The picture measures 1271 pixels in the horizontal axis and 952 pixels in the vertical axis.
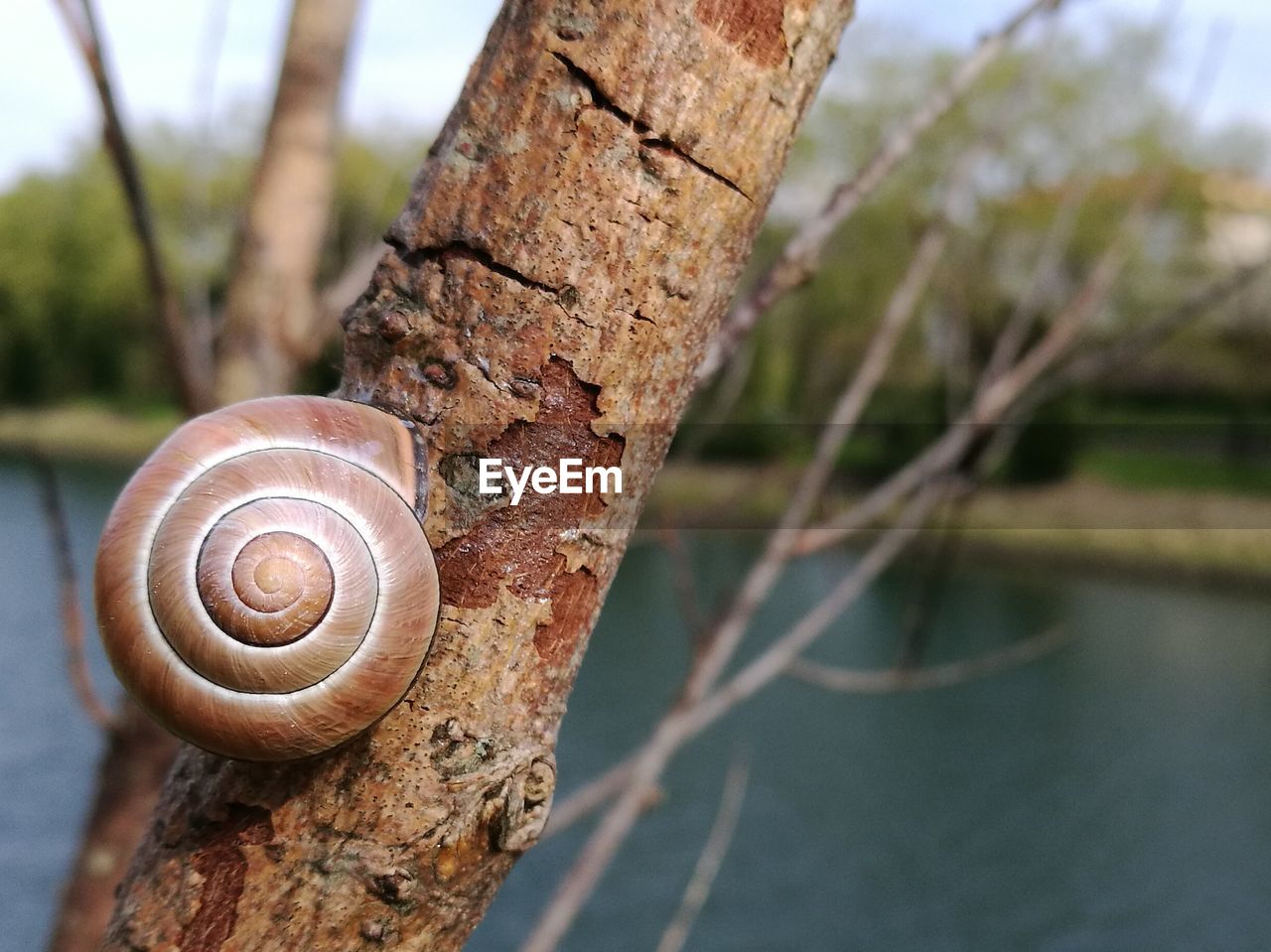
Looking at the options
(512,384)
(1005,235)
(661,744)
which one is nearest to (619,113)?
(512,384)

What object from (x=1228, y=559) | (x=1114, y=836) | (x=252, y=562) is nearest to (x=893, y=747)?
(x=1114, y=836)

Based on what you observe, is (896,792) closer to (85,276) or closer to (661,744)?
(661,744)

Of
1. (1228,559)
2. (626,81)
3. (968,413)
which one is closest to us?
(626,81)

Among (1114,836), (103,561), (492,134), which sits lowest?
(1114,836)

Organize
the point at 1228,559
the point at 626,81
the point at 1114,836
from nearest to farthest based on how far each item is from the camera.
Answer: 1. the point at 626,81
2. the point at 1114,836
3. the point at 1228,559

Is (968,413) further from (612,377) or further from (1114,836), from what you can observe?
(1114,836)

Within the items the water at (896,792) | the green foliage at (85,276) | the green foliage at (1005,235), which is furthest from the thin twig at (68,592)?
the green foliage at (1005,235)

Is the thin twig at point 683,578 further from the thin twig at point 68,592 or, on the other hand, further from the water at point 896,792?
the water at point 896,792
